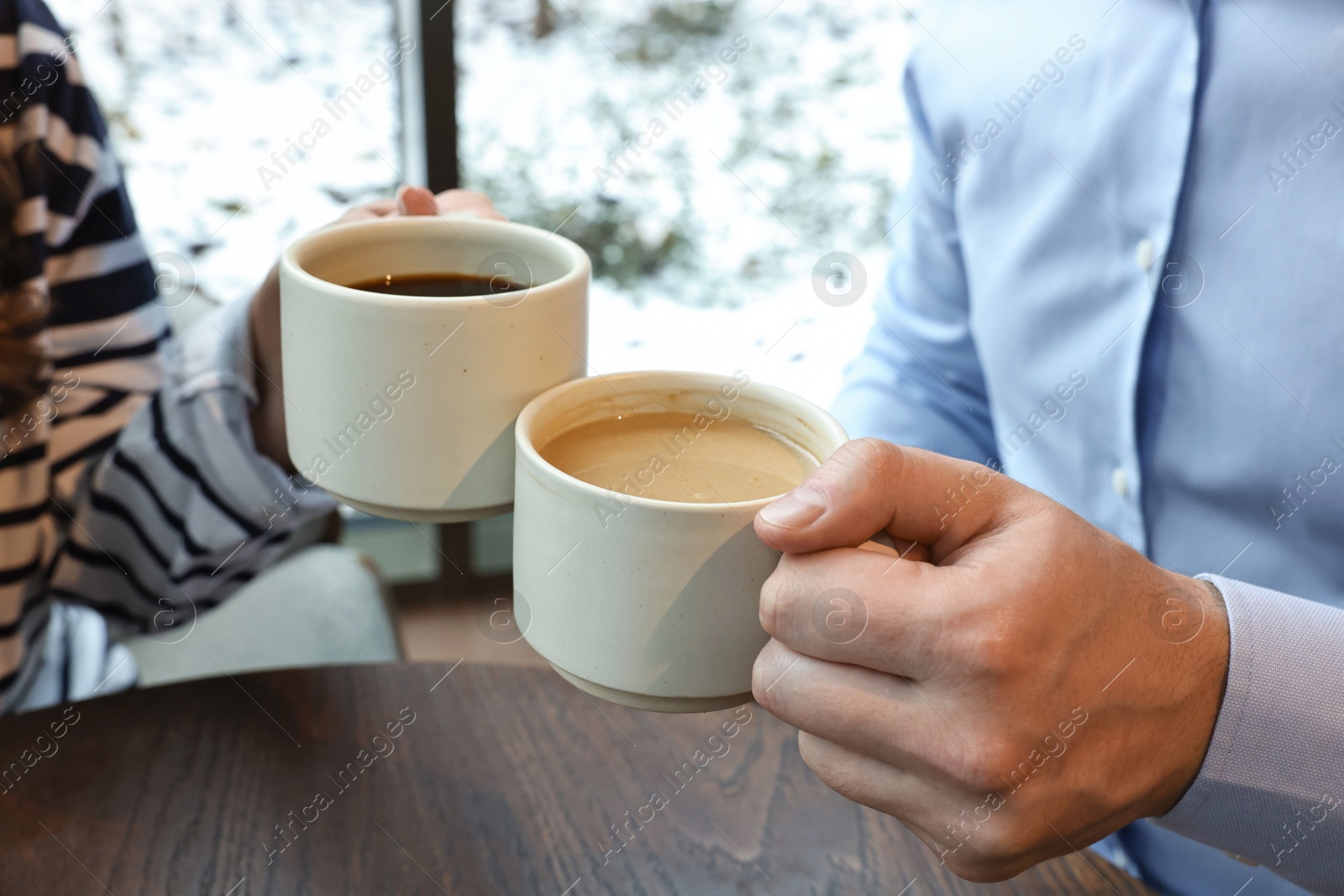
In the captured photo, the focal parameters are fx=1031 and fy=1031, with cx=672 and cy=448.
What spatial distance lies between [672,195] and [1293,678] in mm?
1885

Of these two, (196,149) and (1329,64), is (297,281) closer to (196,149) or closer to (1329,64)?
(1329,64)

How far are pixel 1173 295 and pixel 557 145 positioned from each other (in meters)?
1.56

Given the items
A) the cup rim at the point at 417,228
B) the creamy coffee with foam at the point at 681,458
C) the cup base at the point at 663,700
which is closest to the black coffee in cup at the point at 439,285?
the cup rim at the point at 417,228

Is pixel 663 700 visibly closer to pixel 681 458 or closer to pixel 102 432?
pixel 681 458

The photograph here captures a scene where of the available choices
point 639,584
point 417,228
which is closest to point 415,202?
point 417,228

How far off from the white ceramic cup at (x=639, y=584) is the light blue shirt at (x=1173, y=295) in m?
0.29

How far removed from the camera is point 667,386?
63cm

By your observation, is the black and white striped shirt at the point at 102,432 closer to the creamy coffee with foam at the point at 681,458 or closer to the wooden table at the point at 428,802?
the wooden table at the point at 428,802

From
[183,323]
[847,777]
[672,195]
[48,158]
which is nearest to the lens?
[847,777]

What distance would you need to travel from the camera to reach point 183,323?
1.39 m

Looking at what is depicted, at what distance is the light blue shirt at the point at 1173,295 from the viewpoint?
2.48 ft

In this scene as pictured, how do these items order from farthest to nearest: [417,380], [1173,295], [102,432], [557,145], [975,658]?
[557,145], [102,432], [1173,295], [417,380], [975,658]

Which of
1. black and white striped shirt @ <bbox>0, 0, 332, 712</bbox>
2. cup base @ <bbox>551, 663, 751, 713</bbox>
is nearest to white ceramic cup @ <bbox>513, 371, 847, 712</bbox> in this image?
cup base @ <bbox>551, 663, 751, 713</bbox>

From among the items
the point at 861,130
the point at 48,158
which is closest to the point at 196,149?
the point at 48,158
